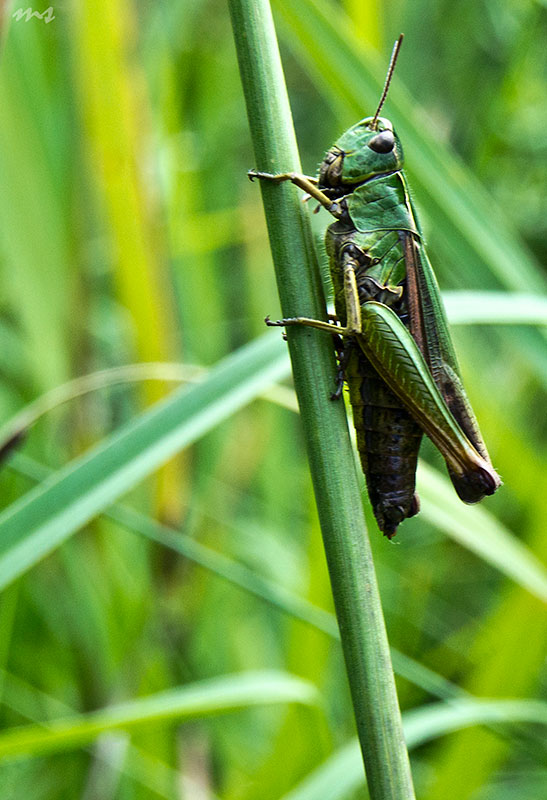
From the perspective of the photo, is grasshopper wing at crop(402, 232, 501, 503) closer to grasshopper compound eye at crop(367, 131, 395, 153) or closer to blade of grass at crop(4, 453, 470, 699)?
grasshopper compound eye at crop(367, 131, 395, 153)

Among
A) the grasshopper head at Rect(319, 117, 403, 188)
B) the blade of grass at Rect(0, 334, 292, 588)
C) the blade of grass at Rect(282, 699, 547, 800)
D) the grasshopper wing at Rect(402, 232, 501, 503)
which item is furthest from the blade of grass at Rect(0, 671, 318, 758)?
the grasshopper head at Rect(319, 117, 403, 188)

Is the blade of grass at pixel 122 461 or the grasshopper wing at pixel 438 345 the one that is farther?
the grasshopper wing at pixel 438 345

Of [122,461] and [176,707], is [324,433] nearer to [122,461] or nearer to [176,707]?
[122,461]

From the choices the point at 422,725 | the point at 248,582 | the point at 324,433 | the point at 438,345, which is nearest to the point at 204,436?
the point at 248,582

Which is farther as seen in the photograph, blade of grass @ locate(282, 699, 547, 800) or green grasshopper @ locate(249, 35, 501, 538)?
blade of grass @ locate(282, 699, 547, 800)

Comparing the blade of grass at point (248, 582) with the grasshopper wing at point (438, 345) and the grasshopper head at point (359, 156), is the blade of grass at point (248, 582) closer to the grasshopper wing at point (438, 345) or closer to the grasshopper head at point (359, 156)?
the grasshopper wing at point (438, 345)

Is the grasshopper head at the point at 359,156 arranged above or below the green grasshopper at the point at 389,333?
above

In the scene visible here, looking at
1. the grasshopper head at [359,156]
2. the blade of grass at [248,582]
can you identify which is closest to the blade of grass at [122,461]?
the grasshopper head at [359,156]
